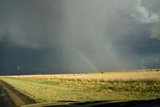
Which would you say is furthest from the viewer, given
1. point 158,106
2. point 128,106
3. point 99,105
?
point 99,105

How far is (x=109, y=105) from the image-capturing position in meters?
5.49

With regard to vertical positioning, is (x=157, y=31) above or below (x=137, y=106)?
above

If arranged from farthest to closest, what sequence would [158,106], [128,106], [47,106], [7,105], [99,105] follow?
1. [7,105]
2. [47,106]
3. [99,105]
4. [128,106]
5. [158,106]

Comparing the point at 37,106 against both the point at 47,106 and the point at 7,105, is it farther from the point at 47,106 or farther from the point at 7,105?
the point at 7,105

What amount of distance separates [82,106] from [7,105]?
1557 cm

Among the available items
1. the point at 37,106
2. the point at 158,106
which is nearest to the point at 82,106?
the point at 37,106

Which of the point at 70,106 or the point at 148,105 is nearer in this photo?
the point at 148,105

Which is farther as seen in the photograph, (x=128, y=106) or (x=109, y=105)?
(x=109, y=105)

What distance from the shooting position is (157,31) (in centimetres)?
596

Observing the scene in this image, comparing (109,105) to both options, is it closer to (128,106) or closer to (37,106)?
(128,106)

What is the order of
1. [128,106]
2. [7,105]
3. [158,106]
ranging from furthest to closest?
1. [7,105]
2. [128,106]
3. [158,106]

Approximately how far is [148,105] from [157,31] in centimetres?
178

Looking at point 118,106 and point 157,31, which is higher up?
point 157,31

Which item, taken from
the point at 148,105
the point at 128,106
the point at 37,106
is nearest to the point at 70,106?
the point at 37,106
